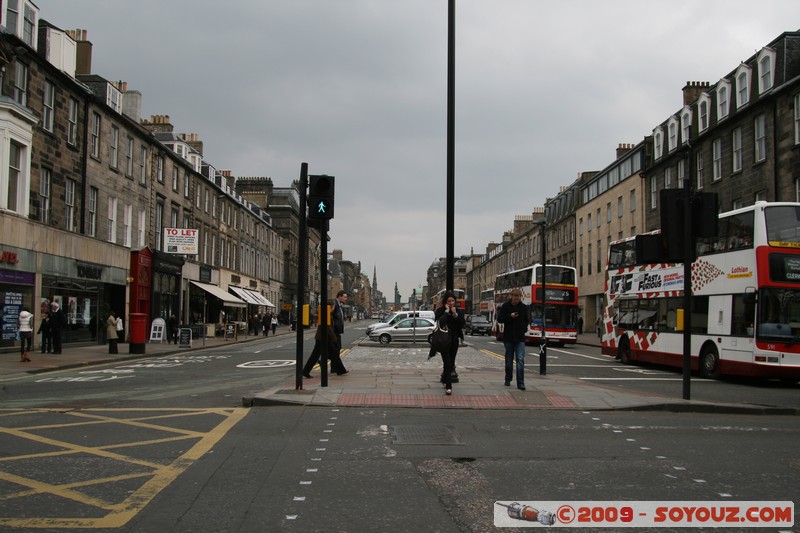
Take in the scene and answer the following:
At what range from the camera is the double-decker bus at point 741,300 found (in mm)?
14773

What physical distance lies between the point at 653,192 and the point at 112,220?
3367 centimetres

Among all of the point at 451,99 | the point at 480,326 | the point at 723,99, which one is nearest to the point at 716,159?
the point at 723,99

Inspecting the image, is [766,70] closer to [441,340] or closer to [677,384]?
[677,384]

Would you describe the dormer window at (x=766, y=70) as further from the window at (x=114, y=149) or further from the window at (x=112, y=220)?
the window at (x=112, y=220)

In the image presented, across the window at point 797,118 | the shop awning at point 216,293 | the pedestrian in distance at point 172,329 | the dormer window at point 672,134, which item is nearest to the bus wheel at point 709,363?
the window at point 797,118

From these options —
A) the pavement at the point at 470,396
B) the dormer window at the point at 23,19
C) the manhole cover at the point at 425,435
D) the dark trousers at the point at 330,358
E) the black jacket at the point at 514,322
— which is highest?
the dormer window at the point at 23,19

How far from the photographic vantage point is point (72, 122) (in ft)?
89.5

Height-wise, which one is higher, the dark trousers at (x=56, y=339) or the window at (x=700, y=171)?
the window at (x=700, y=171)

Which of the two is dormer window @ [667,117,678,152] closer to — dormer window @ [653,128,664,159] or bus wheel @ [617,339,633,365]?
dormer window @ [653,128,664,159]

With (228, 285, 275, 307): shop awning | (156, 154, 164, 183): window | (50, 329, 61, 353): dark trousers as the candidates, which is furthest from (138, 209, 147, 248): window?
(228, 285, 275, 307): shop awning

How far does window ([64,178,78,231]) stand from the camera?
26.8 m

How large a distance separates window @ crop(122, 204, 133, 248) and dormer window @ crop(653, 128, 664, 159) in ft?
108

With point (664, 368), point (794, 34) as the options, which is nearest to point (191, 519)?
point (664, 368)

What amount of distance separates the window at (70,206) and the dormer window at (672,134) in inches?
1328
